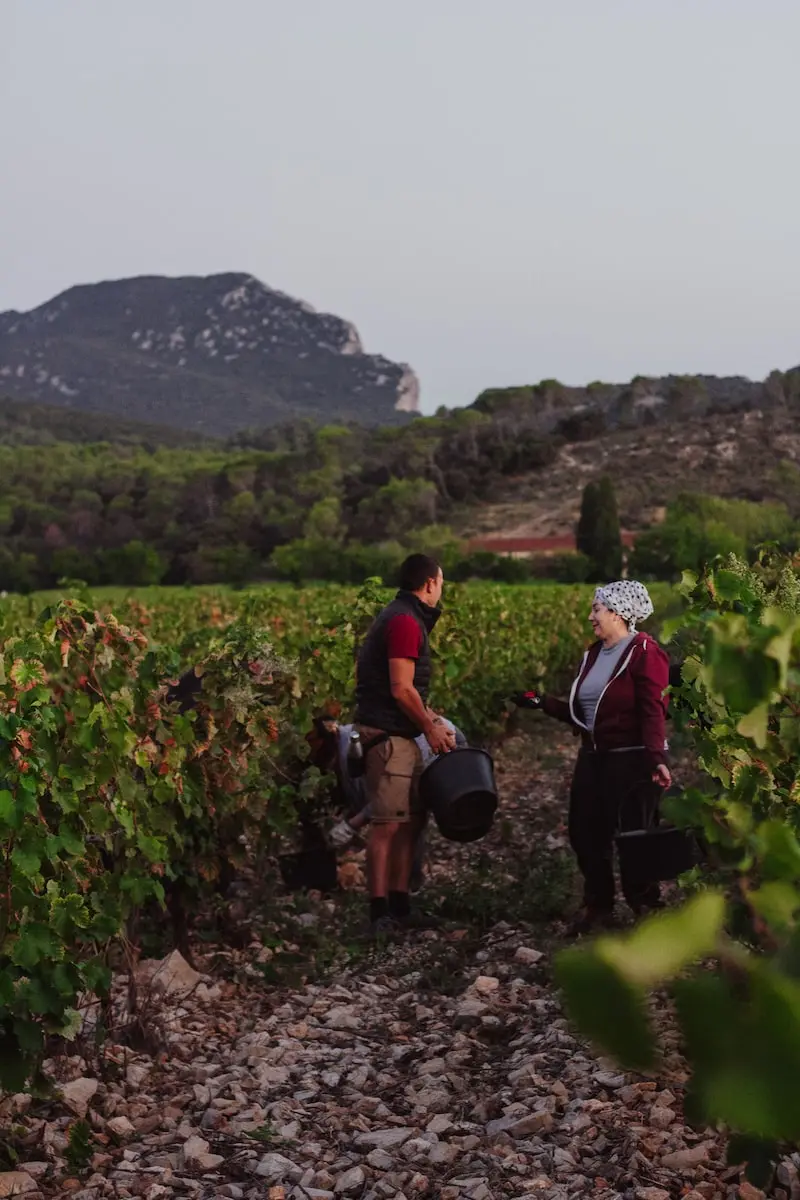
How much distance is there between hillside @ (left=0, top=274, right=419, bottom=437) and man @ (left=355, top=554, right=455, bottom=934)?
450 ft

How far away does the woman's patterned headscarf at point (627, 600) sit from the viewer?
16.8ft

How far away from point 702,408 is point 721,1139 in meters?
118

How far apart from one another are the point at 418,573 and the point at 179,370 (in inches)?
6732

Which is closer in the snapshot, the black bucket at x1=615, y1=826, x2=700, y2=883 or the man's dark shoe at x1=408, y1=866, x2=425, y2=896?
the black bucket at x1=615, y1=826, x2=700, y2=883

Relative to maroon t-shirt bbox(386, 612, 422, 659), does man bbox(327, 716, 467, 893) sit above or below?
below

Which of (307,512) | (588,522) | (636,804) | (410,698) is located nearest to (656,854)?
(636,804)

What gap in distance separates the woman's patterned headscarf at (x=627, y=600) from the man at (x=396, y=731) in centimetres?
81

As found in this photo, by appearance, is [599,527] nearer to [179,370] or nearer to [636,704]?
[636,704]

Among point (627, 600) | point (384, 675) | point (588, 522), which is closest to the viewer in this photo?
point (627, 600)

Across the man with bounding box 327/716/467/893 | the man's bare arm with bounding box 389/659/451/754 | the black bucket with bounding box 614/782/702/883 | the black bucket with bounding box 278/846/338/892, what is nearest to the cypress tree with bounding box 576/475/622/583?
the man with bounding box 327/716/467/893

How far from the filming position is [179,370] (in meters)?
171

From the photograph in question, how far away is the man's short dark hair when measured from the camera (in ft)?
18.1

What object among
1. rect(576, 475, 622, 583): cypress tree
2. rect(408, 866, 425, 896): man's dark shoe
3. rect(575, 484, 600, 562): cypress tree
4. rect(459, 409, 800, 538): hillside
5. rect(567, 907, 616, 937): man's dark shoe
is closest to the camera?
rect(567, 907, 616, 937): man's dark shoe

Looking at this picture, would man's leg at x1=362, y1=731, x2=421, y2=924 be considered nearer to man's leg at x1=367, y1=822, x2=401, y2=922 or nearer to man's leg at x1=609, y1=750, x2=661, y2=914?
man's leg at x1=367, y1=822, x2=401, y2=922
